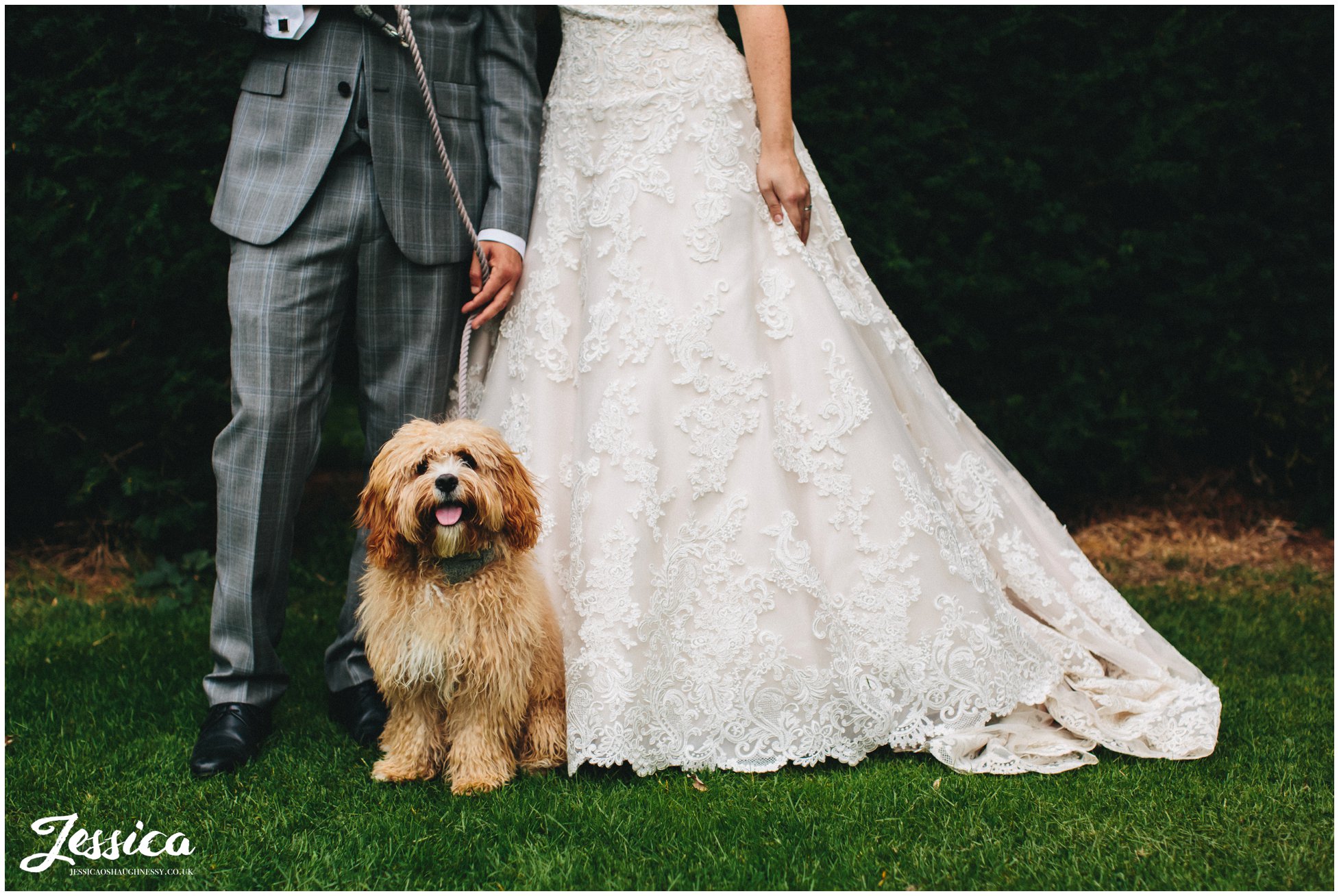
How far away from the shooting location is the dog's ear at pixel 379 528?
2.49 metres

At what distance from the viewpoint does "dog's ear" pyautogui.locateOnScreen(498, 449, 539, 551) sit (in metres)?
2.51

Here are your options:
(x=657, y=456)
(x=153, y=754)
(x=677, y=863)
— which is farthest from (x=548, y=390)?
(x=153, y=754)

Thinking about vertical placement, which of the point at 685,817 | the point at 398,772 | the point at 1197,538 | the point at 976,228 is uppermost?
the point at 976,228

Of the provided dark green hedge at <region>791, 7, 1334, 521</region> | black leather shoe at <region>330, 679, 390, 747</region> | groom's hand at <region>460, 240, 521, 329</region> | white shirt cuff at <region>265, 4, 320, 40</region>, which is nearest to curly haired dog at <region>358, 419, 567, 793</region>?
black leather shoe at <region>330, 679, 390, 747</region>

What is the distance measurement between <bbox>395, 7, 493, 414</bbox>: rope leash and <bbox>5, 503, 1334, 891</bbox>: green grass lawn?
109 centimetres

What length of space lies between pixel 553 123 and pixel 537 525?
1212 millimetres

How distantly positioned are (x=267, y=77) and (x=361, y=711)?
5.83 feet

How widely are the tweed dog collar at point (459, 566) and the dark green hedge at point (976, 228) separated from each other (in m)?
2.18

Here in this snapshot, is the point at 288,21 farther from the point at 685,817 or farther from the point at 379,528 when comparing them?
the point at 685,817

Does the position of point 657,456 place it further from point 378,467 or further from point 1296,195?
point 1296,195

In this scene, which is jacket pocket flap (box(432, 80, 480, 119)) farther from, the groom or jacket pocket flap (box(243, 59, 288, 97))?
jacket pocket flap (box(243, 59, 288, 97))

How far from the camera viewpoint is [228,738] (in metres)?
2.71

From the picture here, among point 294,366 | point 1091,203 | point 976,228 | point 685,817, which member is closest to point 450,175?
point 294,366

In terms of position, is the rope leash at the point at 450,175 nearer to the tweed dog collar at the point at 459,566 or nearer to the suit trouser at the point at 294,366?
the suit trouser at the point at 294,366
